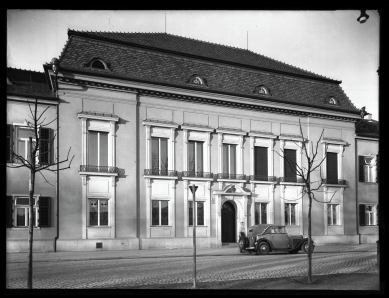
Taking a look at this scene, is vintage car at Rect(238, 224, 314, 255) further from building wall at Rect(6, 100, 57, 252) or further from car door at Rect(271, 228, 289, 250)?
building wall at Rect(6, 100, 57, 252)

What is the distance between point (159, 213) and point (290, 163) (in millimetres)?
4751

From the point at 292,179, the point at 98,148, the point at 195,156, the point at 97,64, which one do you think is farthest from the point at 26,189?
the point at 292,179

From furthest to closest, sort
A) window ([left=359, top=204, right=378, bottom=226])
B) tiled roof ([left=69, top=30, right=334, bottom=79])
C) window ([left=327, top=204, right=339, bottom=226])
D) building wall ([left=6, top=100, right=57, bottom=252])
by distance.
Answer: window ([left=327, top=204, right=339, bottom=226]), tiled roof ([left=69, top=30, right=334, bottom=79]), window ([left=359, top=204, right=378, bottom=226]), building wall ([left=6, top=100, right=57, bottom=252])

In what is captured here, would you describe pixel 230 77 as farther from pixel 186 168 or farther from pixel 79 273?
pixel 79 273

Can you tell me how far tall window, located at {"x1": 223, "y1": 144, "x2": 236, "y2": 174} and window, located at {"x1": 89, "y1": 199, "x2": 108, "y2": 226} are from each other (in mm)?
4309

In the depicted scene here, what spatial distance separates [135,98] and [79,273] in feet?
21.9

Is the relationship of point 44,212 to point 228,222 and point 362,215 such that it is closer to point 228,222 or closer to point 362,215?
point 228,222

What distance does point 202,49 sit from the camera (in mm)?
16562

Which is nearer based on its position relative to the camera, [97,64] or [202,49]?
[202,49]

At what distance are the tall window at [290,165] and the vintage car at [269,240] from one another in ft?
5.71

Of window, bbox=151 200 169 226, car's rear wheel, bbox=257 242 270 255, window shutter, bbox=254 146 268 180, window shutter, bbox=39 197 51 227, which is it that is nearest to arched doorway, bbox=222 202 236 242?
car's rear wheel, bbox=257 242 270 255

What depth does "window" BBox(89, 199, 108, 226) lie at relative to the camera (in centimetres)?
1595
